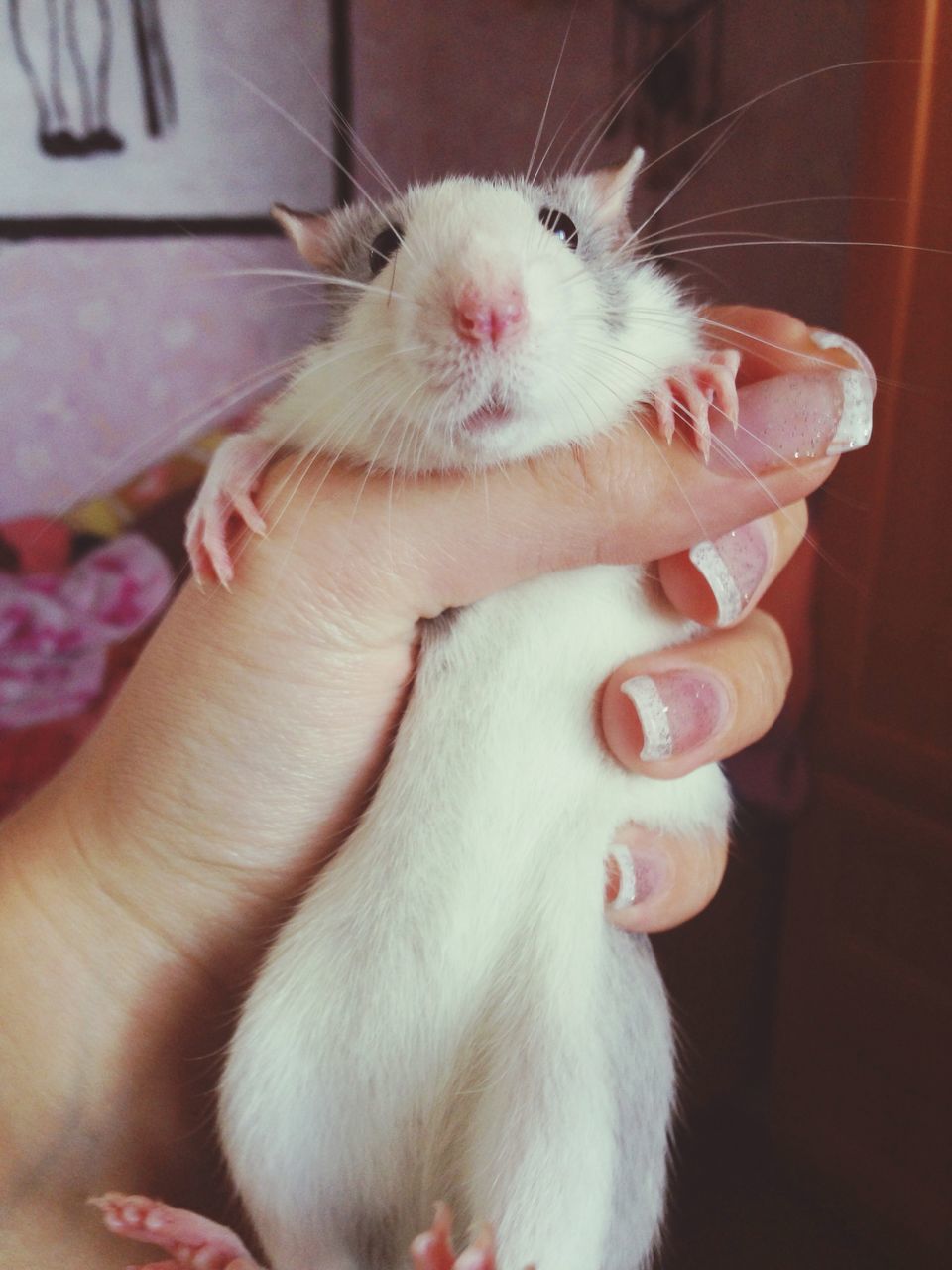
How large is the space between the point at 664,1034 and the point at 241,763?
45 centimetres

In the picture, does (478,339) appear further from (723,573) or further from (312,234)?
(312,234)

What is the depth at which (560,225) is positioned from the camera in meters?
Result: 0.92

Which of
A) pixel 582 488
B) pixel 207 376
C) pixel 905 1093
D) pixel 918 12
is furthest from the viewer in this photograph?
pixel 207 376

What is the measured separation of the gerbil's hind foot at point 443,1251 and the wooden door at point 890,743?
1.15 m

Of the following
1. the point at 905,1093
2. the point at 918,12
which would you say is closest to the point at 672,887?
the point at 905,1093

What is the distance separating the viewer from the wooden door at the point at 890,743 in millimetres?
1548

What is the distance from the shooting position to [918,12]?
4.81 feet

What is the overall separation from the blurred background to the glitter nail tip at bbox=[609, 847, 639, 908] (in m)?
0.65

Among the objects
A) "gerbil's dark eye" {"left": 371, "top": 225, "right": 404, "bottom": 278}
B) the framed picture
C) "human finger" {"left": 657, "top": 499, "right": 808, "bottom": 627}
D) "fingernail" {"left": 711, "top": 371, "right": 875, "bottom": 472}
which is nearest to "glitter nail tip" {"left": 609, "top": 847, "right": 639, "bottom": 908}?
"human finger" {"left": 657, "top": 499, "right": 808, "bottom": 627}

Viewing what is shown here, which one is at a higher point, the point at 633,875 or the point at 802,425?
the point at 802,425

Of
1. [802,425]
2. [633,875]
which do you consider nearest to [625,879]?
[633,875]

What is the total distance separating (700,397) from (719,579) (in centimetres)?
17

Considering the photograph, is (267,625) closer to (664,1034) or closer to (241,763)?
(241,763)

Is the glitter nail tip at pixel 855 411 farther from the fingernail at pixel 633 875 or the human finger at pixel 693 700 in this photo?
the fingernail at pixel 633 875
